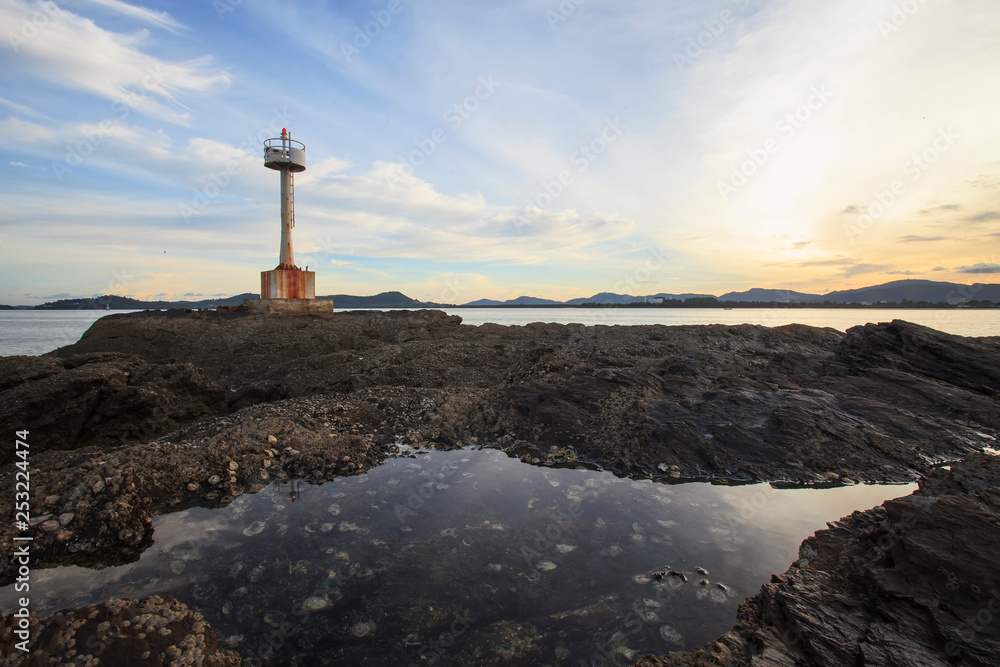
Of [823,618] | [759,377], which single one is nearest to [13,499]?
[823,618]

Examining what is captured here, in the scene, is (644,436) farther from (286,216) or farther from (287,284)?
(286,216)

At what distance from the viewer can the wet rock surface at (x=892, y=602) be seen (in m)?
2.96

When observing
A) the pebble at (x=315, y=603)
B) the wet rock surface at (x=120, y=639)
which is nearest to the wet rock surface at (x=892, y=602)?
the pebble at (x=315, y=603)

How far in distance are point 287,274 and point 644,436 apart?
2228cm

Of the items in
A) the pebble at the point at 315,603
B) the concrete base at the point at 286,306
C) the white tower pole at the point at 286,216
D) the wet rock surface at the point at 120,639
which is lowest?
the pebble at the point at 315,603

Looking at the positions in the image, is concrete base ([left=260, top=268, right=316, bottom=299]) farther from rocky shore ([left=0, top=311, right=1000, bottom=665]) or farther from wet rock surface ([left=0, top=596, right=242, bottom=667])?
wet rock surface ([left=0, top=596, right=242, bottom=667])

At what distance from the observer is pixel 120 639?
303cm

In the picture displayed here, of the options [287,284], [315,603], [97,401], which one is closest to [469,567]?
[315,603]

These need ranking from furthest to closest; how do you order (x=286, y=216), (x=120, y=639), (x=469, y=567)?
1. (x=286, y=216)
2. (x=469, y=567)
3. (x=120, y=639)

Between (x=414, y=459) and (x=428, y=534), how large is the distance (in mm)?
2583

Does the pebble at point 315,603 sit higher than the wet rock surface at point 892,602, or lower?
lower

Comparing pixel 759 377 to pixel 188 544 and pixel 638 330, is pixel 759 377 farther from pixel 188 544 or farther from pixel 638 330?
pixel 188 544

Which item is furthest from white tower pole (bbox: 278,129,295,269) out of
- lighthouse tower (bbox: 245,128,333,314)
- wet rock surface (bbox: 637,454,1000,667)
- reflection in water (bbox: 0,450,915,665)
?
wet rock surface (bbox: 637,454,1000,667)

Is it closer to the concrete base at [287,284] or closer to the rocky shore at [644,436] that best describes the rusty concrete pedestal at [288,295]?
the concrete base at [287,284]
